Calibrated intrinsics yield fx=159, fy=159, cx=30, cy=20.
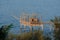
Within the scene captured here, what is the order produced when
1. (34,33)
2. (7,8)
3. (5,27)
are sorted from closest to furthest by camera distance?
(5,27)
(34,33)
(7,8)

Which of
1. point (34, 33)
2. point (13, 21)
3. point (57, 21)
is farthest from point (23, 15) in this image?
point (57, 21)

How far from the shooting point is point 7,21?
2.02 meters

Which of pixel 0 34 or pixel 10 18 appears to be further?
pixel 10 18

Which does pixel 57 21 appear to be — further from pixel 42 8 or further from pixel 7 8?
pixel 7 8

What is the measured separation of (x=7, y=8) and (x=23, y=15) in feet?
0.78

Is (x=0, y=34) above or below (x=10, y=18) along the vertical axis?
below

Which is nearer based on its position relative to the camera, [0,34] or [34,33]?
[0,34]

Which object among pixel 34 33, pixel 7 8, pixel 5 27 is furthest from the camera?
pixel 7 8

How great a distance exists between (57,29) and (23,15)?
0.47m

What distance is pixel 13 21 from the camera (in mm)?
2029

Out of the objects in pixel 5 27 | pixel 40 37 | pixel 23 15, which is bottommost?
pixel 40 37

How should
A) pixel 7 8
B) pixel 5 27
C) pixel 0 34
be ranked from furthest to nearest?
pixel 7 8 < pixel 5 27 < pixel 0 34

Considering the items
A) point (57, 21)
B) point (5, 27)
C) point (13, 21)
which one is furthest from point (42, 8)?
point (5, 27)

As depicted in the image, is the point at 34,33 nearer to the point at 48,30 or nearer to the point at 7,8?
the point at 48,30
